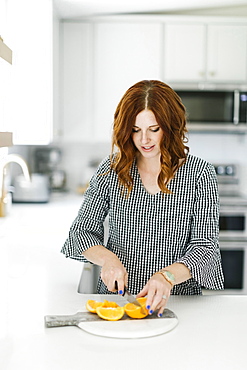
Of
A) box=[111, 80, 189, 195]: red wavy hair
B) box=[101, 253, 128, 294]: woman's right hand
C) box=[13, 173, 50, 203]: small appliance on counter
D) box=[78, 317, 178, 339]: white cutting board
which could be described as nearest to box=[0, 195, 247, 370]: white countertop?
box=[78, 317, 178, 339]: white cutting board

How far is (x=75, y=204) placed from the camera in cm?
371

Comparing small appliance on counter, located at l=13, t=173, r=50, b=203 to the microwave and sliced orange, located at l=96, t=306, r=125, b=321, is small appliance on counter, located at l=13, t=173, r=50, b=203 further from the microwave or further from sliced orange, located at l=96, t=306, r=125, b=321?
sliced orange, located at l=96, t=306, r=125, b=321

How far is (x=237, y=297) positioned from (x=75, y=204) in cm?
220

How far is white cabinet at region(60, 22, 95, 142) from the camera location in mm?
3816

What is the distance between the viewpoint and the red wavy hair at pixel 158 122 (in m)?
1.58

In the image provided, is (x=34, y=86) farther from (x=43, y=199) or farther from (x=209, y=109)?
(x=209, y=109)

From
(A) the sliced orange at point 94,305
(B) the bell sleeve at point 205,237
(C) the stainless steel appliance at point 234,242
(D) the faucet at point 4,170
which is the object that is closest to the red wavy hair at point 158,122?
(B) the bell sleeve at point 205,237
